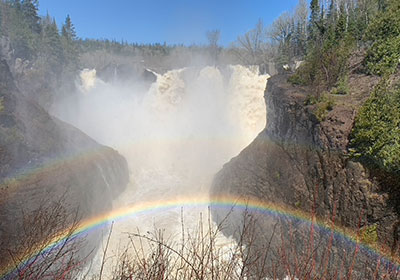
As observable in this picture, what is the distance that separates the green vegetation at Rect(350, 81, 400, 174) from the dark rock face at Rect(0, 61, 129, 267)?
9511 mm

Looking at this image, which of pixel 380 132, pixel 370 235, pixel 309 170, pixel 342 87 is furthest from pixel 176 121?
pixel 370 235

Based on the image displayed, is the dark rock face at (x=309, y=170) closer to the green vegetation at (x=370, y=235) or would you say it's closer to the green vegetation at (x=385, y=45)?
the green vegetation at (x=370, y=235)

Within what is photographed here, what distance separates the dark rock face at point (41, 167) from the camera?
33.4 feet

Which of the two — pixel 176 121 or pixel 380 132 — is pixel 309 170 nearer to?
pixel 380 132

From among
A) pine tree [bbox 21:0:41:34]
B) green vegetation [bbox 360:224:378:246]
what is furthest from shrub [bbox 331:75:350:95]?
pine tree [bbox 21:0:41:34]

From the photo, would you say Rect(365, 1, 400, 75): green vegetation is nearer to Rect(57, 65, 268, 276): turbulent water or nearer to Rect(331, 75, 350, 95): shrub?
Rect(331, 75, 350, 95): shrub

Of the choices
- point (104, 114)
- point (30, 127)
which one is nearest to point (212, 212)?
point (30, 127)

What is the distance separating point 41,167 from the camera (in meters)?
13.1

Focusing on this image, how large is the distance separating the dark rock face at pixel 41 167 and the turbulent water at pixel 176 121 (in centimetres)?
519

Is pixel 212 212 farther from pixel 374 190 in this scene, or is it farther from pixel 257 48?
pixel 257 48

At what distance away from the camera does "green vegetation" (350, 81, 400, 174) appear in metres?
7.15

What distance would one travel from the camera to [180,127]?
110 ft

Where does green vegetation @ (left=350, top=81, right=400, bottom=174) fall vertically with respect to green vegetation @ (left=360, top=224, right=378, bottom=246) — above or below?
above

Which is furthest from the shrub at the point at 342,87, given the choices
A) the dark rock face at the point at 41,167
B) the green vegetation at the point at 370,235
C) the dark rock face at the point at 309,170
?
the dark rock face at the point at 41,167
